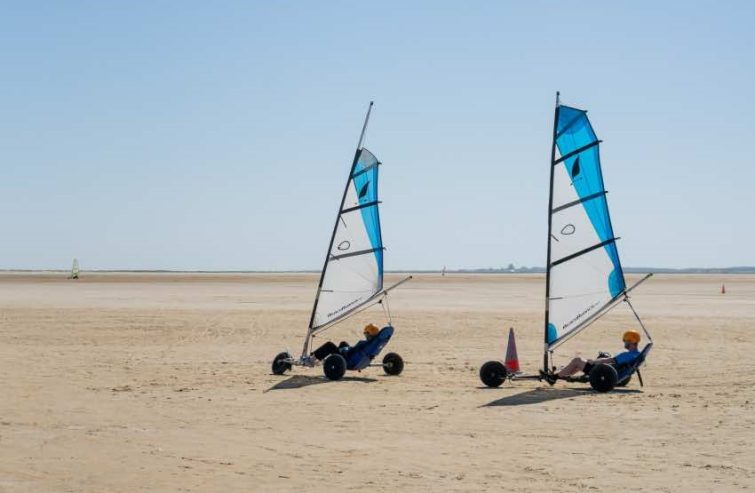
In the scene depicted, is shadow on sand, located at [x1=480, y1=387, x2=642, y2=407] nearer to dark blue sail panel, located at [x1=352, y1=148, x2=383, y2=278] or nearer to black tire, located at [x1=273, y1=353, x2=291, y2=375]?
dark blue sail panel, located at [x1=352, y1=148, x2=383, y2=278]

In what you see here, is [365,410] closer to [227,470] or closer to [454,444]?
[454,444]

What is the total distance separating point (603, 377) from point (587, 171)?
339 cm

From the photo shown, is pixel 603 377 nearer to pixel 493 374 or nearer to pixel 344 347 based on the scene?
pixel 493 374

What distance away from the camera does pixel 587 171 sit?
595 inches

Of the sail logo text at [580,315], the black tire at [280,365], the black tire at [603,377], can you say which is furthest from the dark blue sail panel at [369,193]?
the black tire at [603,377]

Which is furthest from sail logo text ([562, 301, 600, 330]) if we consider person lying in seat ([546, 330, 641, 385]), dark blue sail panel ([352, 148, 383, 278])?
dark blue sail panel ([352, 148, 383, 278])

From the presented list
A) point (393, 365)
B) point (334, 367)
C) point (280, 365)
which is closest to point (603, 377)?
point (393, 365)

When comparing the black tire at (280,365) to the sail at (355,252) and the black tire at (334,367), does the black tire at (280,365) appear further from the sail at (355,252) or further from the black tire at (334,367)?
the black tire at (334,367)

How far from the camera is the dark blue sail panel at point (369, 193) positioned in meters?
17.0

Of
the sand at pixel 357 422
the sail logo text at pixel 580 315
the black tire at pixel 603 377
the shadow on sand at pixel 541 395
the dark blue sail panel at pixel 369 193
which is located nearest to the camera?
the sand at pixel 357 422

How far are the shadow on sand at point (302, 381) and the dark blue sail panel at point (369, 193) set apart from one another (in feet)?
6.69

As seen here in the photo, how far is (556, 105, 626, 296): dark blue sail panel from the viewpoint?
49.4ft

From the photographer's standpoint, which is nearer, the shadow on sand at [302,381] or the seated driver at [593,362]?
the seated driver at [593,362]

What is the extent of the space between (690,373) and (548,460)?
8.57 meters
